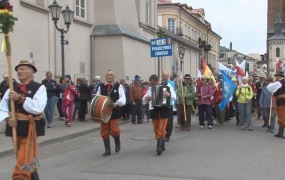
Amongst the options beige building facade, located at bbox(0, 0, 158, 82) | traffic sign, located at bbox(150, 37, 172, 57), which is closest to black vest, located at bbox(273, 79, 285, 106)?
traffic sign, located at bbox(150, 37, 172, 57)

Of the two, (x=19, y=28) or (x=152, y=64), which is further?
(x=152, y=64)

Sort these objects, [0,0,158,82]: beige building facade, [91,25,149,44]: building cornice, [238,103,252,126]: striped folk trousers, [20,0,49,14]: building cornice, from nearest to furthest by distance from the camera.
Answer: [238,103,252,126]: striped folk trousers < [20,0,49,14]: building cornice < [0,0,158,82]: beige building facade < [91,25,149,44]: building cornice

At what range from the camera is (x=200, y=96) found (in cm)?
1270

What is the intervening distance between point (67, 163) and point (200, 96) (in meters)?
6.63

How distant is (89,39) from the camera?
65.7ft

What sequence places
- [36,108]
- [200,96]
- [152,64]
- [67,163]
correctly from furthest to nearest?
[152,64]
[200,96]
[67,163]
[36,108]

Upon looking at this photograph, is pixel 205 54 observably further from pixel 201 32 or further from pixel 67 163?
pixel 67 163

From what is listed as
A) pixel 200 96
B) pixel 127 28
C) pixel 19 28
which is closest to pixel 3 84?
pixel 19 28

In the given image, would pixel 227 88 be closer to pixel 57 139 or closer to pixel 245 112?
pixel 245 112

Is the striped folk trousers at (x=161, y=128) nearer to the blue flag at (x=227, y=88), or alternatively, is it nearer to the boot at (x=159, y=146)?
the boot at (x=159, y=146)

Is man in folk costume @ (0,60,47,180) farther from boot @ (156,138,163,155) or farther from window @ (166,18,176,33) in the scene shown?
window @ (166,18,176,33)

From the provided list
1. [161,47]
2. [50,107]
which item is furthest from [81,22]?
[50,107]

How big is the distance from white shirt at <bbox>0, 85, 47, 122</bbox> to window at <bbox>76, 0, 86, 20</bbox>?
49.0ft

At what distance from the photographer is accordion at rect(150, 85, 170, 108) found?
25.9ft
